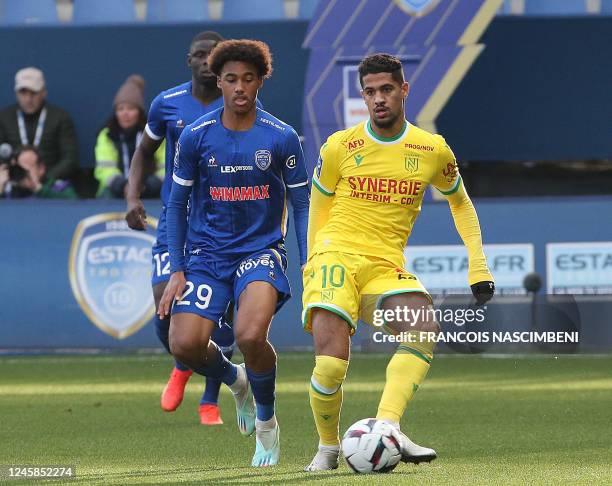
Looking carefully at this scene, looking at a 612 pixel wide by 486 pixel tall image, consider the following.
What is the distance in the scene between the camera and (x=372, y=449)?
730 cm

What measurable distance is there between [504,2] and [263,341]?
10641 mm

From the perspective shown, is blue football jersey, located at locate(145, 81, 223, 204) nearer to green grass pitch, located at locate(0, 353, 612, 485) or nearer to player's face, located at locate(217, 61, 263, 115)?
player's face, located at locate(217, 61, 263, 115)

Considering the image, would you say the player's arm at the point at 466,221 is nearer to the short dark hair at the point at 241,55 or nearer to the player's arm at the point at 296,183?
the player's arm at the point at 296,183

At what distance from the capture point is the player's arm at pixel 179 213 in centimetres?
841

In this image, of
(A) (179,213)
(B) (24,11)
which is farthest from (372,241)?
(B) (24,11)

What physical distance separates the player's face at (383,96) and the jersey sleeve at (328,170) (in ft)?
0.86

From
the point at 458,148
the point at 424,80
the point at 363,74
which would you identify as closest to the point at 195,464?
the point at 363,74

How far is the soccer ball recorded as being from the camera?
23.9 feet

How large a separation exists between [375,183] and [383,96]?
0.43m

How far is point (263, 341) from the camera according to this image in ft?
27.1

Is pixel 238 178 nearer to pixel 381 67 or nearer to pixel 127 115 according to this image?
pixel 381 67

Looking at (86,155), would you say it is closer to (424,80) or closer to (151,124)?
(424,80)

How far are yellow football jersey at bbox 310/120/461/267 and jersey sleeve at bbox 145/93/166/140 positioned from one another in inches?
83.3

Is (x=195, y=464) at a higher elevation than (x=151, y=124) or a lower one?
lower
